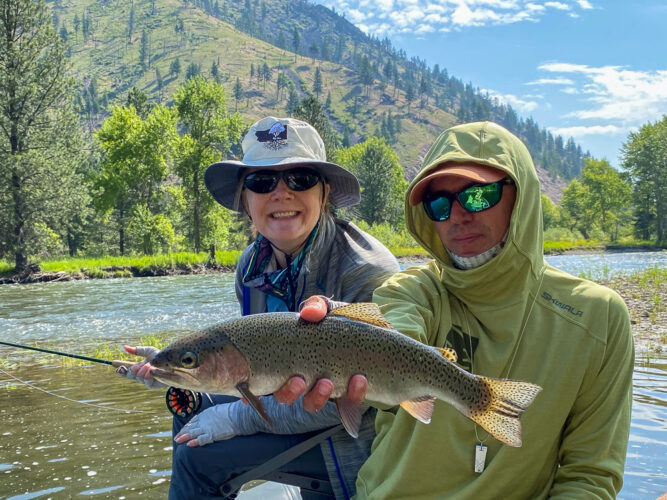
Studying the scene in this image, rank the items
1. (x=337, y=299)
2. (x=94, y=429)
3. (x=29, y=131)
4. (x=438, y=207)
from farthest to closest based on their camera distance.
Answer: (x=29, y=131), (x=94, y=429), (x=337, y=299), (x=438, y=207)

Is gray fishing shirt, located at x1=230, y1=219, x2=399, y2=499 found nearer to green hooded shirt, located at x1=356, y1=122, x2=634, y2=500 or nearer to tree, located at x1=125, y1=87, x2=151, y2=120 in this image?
green hooded shirt, located at x1=356, y1=122, x2=634, y2=500

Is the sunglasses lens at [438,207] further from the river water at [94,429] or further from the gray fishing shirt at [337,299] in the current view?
the river water at [94,429]

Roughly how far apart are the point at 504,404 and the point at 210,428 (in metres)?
1.79

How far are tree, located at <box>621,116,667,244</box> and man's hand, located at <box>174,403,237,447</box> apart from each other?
79613mm

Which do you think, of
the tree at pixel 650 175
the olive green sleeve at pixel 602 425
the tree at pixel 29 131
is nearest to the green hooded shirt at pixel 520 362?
the olive green sleeve at pixel 602 425

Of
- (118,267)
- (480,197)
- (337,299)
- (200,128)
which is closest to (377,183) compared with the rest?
(200,128)

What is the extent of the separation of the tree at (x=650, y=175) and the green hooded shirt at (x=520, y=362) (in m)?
79.4

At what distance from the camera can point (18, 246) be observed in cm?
3778

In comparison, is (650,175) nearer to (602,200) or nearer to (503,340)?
(602,200)

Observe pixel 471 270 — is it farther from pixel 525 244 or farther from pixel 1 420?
pixel 1 420

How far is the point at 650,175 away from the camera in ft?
247

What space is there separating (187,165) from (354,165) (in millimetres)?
38418

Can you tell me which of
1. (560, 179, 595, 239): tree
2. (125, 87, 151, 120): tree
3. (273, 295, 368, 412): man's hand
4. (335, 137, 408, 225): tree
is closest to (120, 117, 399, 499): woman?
(273, 295, 368, 412): man's hand

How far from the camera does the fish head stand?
2.35 metres
